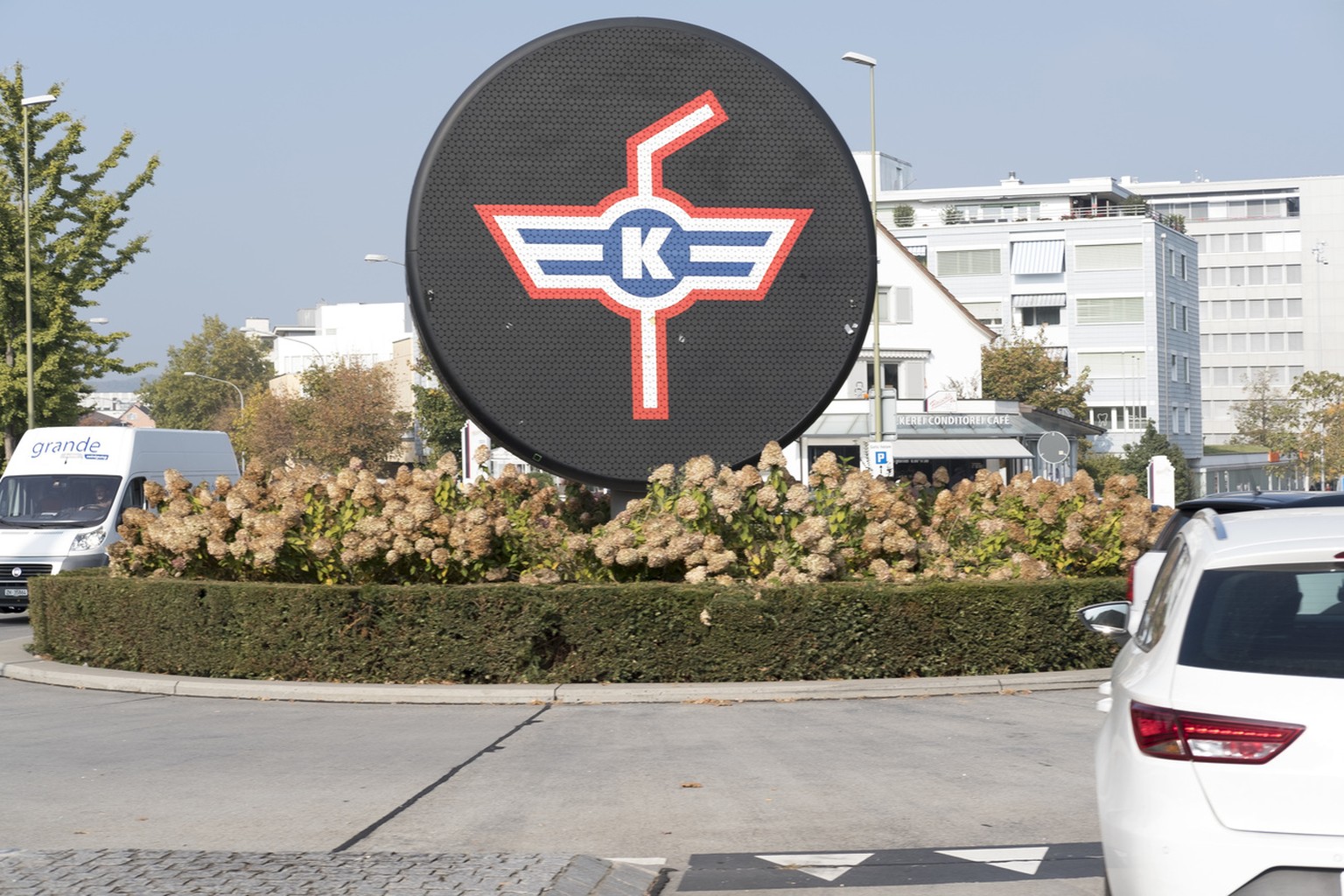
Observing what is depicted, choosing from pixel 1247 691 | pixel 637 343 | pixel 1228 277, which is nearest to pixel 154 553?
pixel 637 343

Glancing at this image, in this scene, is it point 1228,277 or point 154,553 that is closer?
point 154,553

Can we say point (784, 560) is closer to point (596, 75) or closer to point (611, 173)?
point (611, 173)

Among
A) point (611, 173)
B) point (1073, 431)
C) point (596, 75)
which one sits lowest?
point (1073, 431)

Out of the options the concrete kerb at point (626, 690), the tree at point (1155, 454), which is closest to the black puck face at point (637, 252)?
the concrete kerb at point (626, 690)

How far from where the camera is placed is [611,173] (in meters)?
14.2

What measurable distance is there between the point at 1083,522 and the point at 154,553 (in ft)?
30.1

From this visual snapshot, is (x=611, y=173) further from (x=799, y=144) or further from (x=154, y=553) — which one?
(x=154, y=553)

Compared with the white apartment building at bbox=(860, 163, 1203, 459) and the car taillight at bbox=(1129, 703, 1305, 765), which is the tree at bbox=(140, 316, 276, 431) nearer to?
the white apartment building at bbox=(860, 163, 1203, 459)

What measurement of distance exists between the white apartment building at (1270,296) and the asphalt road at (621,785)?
118211 millimetres

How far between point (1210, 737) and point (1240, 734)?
8cm

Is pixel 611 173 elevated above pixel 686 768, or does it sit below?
above

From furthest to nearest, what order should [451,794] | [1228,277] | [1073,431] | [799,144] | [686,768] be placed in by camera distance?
1. [1228,277]
2. [1073,431]
3. [799,144]
4. [686,768]
5. [451,794]

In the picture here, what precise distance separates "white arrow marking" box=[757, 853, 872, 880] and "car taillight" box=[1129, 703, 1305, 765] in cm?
248

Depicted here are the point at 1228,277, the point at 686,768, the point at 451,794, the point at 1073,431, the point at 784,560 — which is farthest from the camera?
the point at 1228,277
